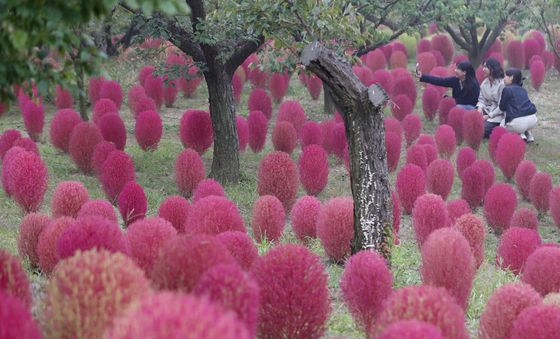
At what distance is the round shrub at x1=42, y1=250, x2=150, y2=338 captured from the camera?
2.18 metres

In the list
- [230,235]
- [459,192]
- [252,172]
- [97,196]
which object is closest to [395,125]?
[459,192]

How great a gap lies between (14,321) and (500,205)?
5.93 m

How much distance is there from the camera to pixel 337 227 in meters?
5.15

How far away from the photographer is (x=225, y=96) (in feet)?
25.7

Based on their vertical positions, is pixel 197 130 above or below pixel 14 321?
below

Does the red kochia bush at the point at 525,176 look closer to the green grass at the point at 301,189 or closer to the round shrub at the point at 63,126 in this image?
the green grass at the point at 301,189

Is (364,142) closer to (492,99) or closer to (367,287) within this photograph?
(367,287)

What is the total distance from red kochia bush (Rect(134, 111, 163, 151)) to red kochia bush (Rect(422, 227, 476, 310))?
5.19 m

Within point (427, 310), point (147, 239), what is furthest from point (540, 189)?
point (427, 310)

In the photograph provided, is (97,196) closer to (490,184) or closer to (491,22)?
(490,184)

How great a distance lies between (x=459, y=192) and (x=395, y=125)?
4.10 feet

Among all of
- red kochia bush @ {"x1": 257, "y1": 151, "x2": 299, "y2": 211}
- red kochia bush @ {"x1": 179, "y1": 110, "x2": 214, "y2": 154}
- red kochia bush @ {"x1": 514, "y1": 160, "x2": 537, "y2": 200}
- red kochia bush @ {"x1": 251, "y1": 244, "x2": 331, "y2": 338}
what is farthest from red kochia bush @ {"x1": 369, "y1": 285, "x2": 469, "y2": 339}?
red kochia bush @ {"x1": 179, "y1": 110, "x2": 214, "y2": 154}

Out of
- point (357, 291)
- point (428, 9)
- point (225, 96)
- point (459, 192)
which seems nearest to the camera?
point (357, 291)

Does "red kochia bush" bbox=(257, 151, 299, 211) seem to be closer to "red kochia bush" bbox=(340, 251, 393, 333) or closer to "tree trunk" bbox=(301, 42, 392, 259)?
"tree trunk" bbox=(301, 42, 392, 259)
